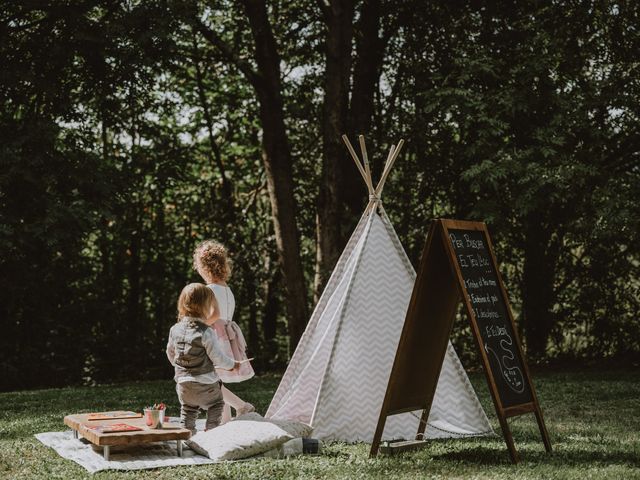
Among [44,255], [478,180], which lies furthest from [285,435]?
[44,255]

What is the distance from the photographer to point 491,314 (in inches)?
219

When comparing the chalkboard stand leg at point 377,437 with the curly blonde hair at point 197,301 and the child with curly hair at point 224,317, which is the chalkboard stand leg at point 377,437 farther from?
the curly blonde hair at point 197,301

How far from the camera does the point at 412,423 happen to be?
645cm

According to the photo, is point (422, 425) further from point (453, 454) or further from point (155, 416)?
point (155, 416)

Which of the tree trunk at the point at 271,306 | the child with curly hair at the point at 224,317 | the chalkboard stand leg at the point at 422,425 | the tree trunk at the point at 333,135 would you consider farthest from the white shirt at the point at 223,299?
the tree trunk at the point at 271,306

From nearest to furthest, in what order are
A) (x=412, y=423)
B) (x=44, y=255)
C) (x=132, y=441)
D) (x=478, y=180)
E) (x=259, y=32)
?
(x=132, y=441) → (x=412, y=423) → (x=478, y=180) → (x=259, y=32) → (x=44, y=255)

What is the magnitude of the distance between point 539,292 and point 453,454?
829 centimetres

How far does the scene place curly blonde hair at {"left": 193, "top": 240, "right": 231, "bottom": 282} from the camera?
6699 mm

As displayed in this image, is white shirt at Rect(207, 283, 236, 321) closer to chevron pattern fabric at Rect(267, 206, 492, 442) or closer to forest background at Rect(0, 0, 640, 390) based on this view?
chevron pattern fabric at Rect(267, 206, 492, 442)

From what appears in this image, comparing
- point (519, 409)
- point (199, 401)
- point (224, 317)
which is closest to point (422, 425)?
point (519, 409)

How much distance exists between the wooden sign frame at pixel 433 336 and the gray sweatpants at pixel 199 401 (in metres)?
1.28

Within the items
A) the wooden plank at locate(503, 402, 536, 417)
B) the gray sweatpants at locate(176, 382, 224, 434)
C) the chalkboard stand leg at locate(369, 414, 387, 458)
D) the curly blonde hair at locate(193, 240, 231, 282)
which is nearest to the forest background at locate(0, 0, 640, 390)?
the curly blonde hair at locate(193, 240, 231, 282)

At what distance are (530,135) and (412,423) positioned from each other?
17.4ft

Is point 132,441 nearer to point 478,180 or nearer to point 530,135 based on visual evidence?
point 478,180
